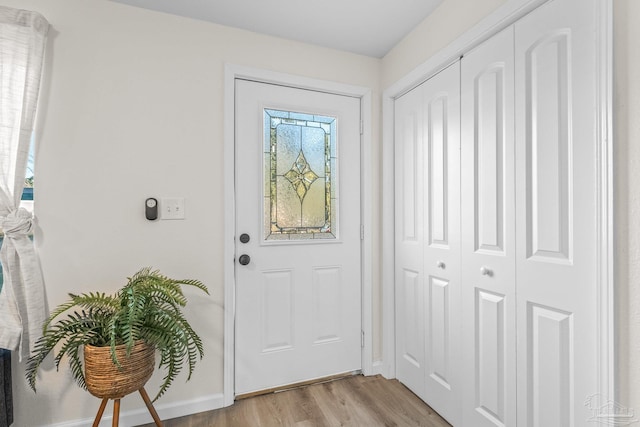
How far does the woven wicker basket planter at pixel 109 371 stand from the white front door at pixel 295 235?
2.22 ft

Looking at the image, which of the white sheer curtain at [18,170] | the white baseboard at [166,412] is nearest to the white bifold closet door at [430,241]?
the white baseboard at [166,412]

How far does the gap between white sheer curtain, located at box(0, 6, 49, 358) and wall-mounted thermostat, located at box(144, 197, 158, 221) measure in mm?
518

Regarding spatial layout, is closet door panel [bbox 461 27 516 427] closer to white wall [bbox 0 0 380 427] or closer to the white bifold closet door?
the white bifold closet door

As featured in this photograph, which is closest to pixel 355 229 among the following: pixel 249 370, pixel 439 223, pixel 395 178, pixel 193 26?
pixel 395 178

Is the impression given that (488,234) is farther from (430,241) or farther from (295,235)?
(295,235)

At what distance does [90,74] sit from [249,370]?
1.96 metres

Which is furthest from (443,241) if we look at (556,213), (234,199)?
(234,199)

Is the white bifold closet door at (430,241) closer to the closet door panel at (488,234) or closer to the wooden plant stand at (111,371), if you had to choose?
the closet door panel at (488,234)

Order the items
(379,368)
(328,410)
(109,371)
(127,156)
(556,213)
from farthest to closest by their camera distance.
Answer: (379,368) → (328,410) → (127,156) → (109,371) → (556,213)

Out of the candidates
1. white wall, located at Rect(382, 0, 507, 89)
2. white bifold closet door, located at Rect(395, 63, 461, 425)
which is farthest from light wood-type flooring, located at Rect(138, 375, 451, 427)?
white wall, located at Rect(382, 0, 507, 89)

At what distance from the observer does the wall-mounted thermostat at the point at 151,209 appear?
1810 millimetres

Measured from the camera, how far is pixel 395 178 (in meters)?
2.30

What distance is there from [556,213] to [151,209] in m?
1.96

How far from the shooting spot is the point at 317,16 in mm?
1909
